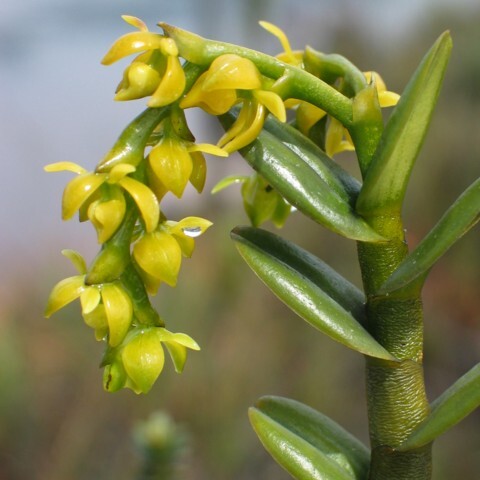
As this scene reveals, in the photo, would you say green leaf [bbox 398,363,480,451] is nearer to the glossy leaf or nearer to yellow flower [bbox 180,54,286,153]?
the glossy leaf

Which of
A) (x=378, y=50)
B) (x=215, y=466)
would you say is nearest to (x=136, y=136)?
(x=215, y=466)

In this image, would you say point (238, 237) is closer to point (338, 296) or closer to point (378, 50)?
point (338, 296)

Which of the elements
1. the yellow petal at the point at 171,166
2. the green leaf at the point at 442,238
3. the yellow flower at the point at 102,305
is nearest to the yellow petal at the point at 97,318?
the yellow flower at the point at 102,305

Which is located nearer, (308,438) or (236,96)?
(236,96)

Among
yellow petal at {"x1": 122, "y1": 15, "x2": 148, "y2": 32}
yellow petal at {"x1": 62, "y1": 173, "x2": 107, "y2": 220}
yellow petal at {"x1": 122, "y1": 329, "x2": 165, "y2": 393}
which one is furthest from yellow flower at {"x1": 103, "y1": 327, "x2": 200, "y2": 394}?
yellow petal at {"x1": 122, "y1": 15, "x2": 148, "y2": 32}

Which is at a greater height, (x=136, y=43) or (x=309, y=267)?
(x=136, y=43)

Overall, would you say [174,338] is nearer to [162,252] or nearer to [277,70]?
[162,252]

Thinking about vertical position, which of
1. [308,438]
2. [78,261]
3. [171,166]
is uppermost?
[171,166]

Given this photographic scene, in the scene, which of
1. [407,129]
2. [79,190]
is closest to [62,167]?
[79,190]
